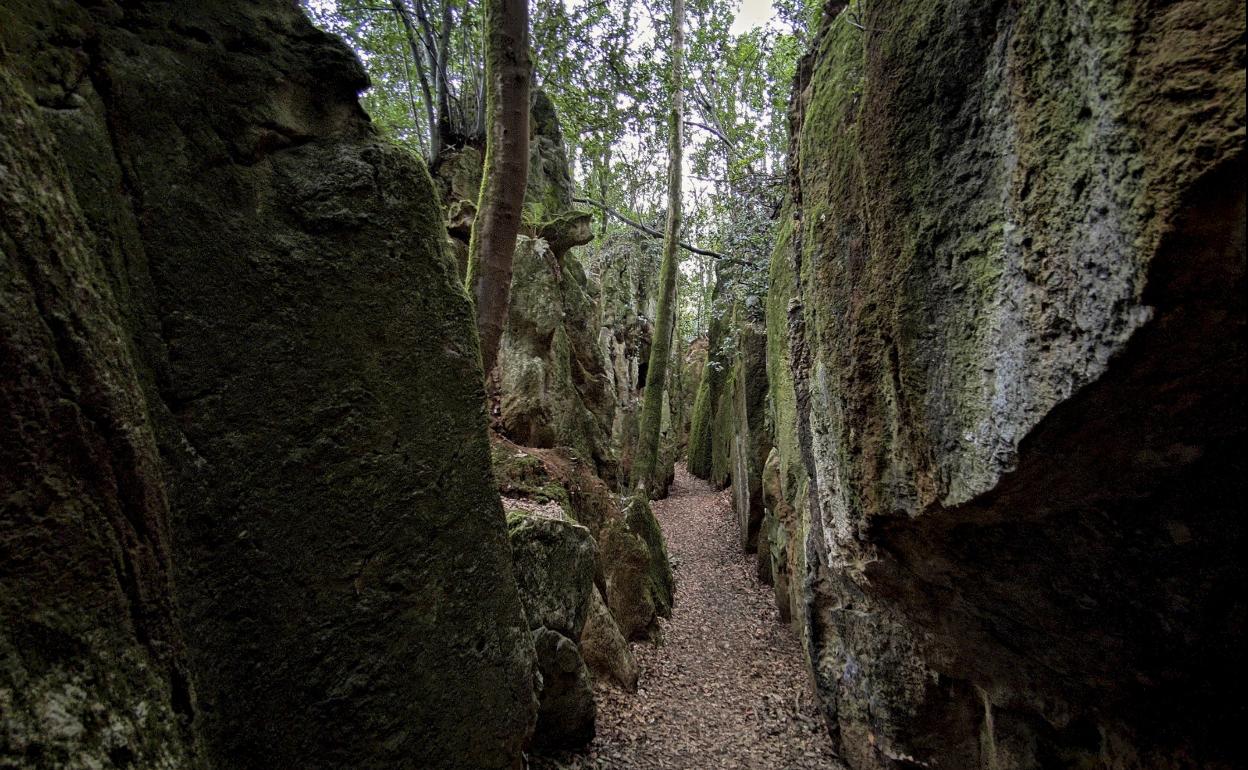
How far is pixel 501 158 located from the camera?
5277mm

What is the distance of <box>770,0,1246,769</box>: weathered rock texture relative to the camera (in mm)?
1491

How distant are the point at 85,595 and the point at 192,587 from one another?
28.2 inches

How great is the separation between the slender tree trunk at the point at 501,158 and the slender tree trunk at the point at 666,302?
5.55 m

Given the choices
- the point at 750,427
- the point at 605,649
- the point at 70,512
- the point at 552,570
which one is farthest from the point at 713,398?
the point at 70,512

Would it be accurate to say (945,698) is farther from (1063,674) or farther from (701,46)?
(701,46)

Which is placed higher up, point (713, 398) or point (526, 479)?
point (713, 398)

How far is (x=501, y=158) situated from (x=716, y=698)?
6.16 metres

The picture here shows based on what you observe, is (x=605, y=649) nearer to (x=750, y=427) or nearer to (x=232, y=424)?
(x=232, y=424)

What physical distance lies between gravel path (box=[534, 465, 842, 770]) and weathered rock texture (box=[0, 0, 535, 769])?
241 cm

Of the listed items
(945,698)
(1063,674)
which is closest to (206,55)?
(1063,674)

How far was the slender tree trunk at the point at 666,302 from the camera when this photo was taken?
10.5 meters

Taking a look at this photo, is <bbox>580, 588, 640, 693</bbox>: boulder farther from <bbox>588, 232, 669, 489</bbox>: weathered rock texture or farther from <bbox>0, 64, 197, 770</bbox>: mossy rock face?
<bbox>588, 232, 669, 489</bbox>: weathered rock texture

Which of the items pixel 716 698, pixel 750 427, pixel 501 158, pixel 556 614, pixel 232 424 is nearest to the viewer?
pixel 232 424

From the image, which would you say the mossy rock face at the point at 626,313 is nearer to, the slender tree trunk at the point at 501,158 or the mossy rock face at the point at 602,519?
the mossy rock face at the point at 602,519
